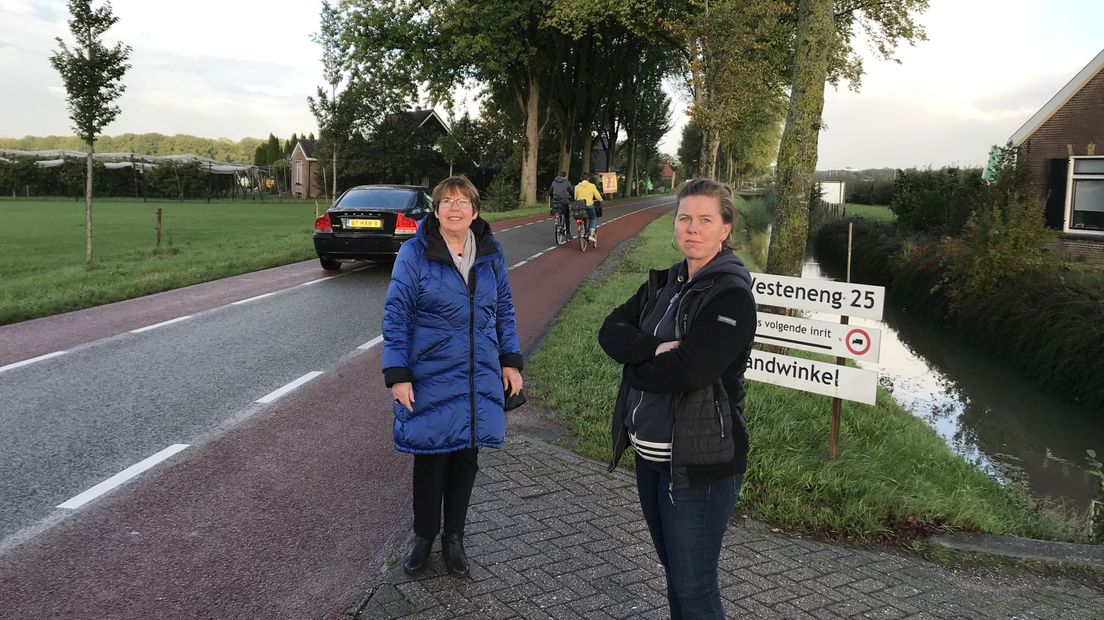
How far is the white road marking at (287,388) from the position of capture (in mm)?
6223

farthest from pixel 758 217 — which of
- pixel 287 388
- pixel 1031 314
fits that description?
pixel 287 388

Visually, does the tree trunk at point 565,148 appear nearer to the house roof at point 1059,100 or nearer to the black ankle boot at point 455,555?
the house roof at point 1059,100

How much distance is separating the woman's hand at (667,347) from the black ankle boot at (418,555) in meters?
1.74

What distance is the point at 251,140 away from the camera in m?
134

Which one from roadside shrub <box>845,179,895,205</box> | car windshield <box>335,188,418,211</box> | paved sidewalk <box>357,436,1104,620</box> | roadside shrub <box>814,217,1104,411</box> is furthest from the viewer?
roadside shrub <box>845,179,895,205</box>

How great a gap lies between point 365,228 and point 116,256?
24.7 ft

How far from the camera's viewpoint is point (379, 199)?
14039 millimetres

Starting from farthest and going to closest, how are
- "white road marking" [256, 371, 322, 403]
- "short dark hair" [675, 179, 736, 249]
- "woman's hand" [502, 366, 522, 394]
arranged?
"white road marking" [256, 371, 322, 403] < "woman's hand" [502, 366, 522, 394] < "short dark hair" [675, 179, 736, 249]

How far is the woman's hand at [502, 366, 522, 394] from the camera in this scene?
139 inches

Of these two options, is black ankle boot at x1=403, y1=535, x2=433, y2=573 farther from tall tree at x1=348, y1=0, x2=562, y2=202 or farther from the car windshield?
tall tree at x1=348, y1=0, x2=562, y2=202

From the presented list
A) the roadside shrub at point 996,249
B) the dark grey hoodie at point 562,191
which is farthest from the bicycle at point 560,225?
the roadside shrub at point 996,249

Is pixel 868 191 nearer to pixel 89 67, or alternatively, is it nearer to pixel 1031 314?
pixel 1031 314

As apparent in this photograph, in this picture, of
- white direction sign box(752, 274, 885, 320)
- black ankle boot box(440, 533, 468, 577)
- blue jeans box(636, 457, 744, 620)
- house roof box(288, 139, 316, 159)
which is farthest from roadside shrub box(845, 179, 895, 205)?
blue jeans box(636, 457, 744, 620)

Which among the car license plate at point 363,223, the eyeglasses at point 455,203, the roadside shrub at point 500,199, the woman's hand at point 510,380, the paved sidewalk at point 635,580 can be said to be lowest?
the paved sidewalk at point 635,580
